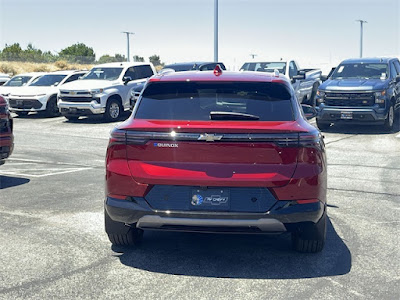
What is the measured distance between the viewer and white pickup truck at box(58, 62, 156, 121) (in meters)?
19.6

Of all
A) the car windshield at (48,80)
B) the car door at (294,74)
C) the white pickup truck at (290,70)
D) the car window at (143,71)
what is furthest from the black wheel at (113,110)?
the car door at (294,74)

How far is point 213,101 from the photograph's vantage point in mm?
5441

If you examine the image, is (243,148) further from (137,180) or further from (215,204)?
(137,180)

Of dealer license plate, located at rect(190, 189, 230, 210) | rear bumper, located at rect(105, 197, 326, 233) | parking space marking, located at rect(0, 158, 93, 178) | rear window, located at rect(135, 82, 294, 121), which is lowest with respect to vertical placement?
parking space marking, located at rect(0, 158, 93, 178)

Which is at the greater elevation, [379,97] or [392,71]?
[392,71]

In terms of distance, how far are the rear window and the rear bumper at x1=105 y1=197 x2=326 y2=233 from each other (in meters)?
0.81

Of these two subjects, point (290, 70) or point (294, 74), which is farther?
point (294, 74)

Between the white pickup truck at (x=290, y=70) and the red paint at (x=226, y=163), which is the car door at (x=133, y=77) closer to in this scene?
the white pickup truck at (x=290, y=70)

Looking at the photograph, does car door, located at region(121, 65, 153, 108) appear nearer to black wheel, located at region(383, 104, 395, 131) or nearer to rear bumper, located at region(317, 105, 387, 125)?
rear bumper, located at region(317, 105, 387, 125)

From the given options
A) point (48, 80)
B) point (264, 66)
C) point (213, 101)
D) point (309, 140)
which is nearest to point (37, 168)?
point (213, 101)

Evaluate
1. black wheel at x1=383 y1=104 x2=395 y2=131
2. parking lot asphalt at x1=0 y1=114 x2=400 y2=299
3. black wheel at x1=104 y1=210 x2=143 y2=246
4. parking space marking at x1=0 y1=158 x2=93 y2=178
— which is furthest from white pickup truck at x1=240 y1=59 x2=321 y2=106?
black wheel at x1=104 y1=210 x2=143 y2=246

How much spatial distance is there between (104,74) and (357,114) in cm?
929

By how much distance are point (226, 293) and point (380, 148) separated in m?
9.92

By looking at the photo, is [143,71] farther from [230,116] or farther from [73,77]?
[230,116]
